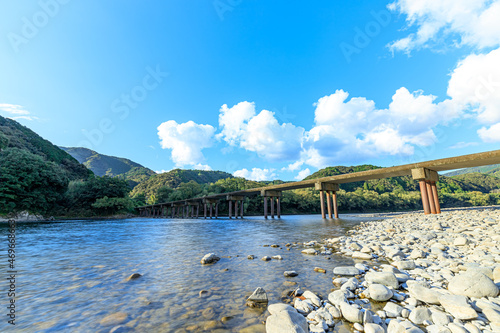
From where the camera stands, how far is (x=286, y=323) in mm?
2643

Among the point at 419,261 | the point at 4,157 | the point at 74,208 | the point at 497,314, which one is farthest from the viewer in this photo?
the point at 74,208

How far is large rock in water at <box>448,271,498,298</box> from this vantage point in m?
3.17

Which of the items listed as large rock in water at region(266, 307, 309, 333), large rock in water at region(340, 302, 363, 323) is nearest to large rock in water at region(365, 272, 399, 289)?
large rock in water at region(340, 302, 363, 323)

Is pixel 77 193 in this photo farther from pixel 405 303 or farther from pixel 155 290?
pixel 405 303

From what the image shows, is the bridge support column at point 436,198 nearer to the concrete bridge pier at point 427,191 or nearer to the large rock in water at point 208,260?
the concrete bridge pier at point 427,191

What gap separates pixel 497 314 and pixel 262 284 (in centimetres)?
345

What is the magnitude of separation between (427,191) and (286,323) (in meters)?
23.3

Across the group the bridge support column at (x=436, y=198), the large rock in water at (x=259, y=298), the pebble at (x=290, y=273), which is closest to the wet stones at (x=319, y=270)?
the pebble at (x=290, y=273)

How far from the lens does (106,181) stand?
232 feet

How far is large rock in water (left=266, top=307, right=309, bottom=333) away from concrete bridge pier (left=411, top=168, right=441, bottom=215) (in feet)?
70.7

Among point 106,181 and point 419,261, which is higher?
point 106,181

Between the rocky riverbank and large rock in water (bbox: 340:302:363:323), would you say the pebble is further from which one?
large rock in water (bbox: 340:302:363:323)

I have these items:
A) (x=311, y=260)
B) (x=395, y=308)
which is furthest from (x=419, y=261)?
(x=395, y=308)

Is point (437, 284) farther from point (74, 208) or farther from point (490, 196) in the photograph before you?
point (490, 196)
